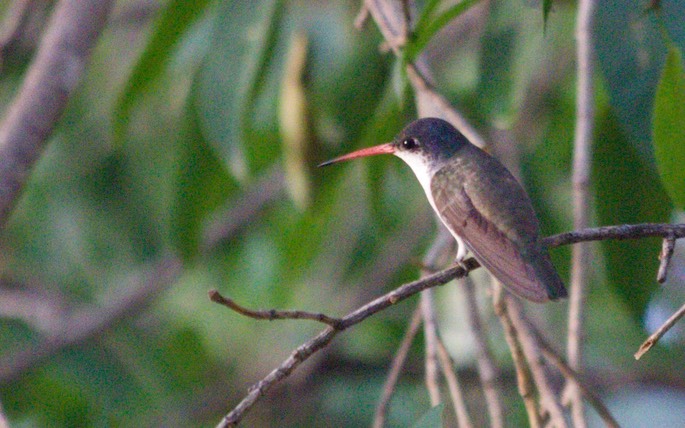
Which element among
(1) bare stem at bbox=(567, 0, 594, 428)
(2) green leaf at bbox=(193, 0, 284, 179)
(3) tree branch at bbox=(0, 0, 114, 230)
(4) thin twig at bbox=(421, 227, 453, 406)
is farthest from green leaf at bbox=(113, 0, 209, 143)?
(1) bare stem at bbox=(567, 0, 594, 428)

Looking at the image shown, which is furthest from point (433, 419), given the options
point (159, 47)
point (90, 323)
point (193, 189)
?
point (90, 323)

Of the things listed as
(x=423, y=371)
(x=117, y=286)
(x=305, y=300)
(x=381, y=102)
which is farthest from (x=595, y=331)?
(x=117, y=286)

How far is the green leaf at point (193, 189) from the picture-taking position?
468cm

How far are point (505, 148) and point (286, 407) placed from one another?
1.60 meters

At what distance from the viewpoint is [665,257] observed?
7.53 ft

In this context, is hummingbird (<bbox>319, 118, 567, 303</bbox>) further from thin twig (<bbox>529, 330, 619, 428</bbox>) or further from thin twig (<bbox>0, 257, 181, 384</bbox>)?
thin twig (<bbox>0, 257, 181, 384</bbox>)

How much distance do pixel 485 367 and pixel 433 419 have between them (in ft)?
1.90

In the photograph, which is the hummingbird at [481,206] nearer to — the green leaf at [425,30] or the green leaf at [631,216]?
the green leaf at [425,30]

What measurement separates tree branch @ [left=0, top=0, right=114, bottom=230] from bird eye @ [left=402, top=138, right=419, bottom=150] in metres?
1.10

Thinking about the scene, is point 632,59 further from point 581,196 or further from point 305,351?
point 305,351

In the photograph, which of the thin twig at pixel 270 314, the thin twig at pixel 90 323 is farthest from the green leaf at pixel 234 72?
the thin twig at pixel 270 314

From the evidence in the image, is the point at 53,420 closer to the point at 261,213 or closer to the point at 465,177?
the point at 261,213

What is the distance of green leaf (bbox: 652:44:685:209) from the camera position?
8.89 ft

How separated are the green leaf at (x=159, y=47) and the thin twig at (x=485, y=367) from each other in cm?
170
